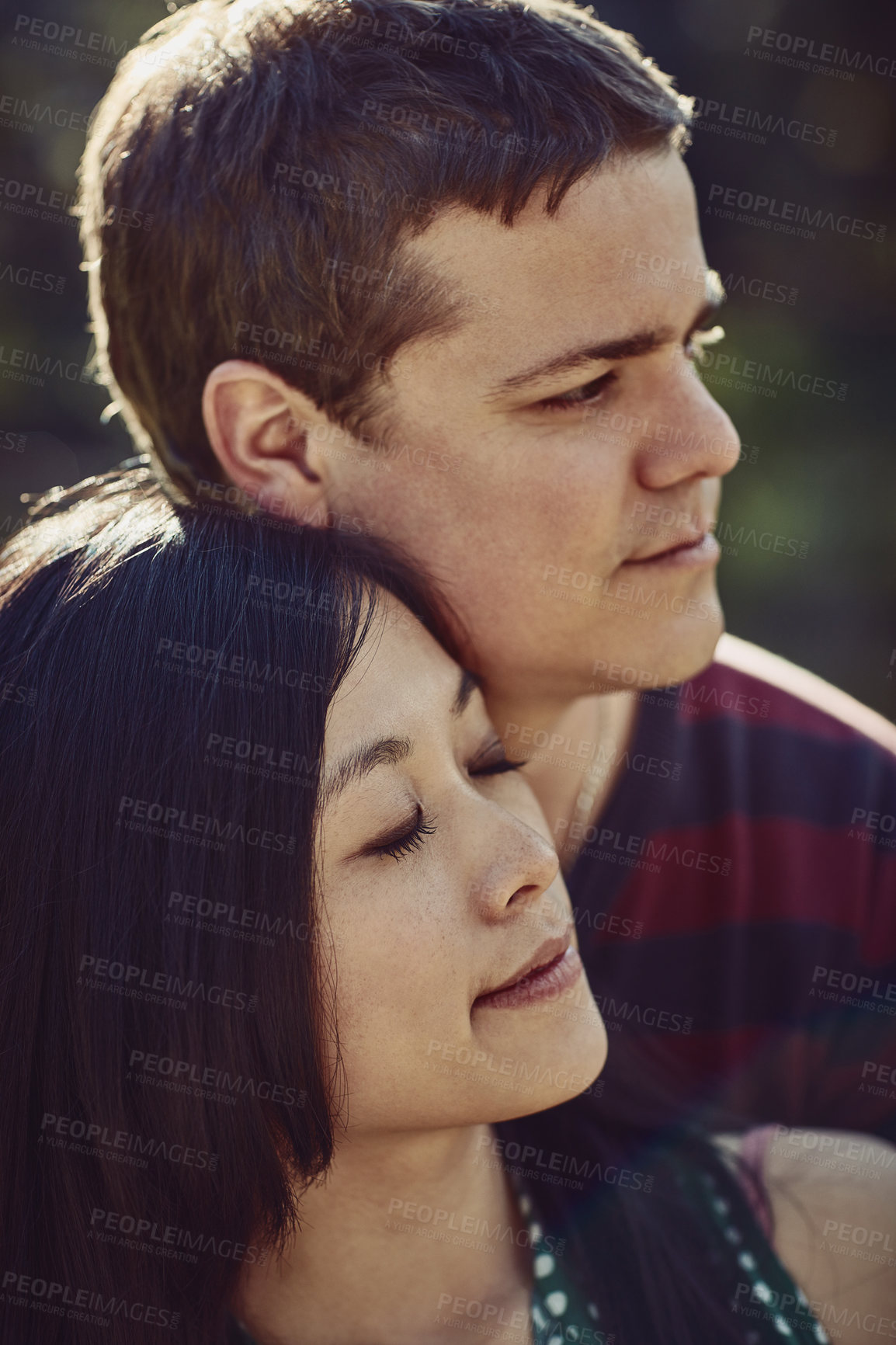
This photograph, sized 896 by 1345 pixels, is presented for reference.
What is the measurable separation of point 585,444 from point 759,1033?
1187 millimetres

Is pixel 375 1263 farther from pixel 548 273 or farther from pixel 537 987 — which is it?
pixel 548 273

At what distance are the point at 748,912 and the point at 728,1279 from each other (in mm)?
714

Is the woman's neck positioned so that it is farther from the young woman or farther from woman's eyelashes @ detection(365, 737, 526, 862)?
woman's eyelashes @ detection(365, 737, 526, 862)

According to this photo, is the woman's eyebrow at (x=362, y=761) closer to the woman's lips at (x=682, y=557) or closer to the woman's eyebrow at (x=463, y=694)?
the woman's eyebrow at (x=463, y=694)

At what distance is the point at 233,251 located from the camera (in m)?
1.76

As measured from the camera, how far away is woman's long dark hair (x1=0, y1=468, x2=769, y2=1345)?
4.42ft

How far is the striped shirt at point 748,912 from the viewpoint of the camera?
7.03 ft

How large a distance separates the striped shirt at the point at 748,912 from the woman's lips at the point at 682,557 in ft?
1.46

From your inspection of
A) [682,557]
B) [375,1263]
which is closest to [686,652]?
[682,557]

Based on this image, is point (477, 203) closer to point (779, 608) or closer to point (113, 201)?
point (113, 201)

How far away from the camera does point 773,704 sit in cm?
238

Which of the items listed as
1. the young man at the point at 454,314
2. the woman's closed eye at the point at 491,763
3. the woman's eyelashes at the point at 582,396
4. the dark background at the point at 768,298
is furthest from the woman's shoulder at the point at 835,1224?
the dark background at the point at 768,298

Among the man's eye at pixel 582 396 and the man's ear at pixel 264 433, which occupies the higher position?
the man's eye at pixel 582 396

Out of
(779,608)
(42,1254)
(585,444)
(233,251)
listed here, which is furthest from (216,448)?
(779,608)
